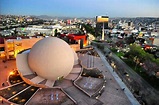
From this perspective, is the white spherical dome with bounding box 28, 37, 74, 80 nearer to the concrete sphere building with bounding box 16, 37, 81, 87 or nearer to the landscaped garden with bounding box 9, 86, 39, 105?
the concrete sphere building with bounding box 16, 37, 81, 87

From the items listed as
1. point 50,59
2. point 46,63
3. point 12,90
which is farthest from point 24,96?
point 50,59

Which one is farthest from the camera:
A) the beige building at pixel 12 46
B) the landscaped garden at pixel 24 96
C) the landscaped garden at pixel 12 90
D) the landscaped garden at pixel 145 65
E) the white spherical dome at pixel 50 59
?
the beige building at pixel 12 46

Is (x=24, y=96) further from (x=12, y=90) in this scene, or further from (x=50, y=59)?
(x=50, y=59)

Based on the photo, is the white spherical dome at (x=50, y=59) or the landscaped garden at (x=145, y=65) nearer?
the white spherical dome at (x=50, y=59)

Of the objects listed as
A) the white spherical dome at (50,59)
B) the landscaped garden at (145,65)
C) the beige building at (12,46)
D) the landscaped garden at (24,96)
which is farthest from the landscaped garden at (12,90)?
the landscaped garden at (145,65)

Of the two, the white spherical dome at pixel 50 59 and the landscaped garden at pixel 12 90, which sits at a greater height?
the white spherical dome at pixel 50 59

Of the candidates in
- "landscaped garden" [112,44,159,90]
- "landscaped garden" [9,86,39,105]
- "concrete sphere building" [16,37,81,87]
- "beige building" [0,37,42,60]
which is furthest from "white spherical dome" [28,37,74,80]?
"landscaped garden" [112,44,159,90]

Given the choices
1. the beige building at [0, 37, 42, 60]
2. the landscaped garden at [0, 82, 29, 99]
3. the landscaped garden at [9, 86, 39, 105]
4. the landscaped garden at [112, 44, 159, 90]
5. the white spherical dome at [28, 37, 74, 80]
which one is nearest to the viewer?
the landscaped garden at [9, 86, 39, 105]

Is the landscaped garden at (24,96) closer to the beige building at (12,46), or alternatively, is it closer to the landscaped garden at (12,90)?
the landscaped garden at (12,90)
